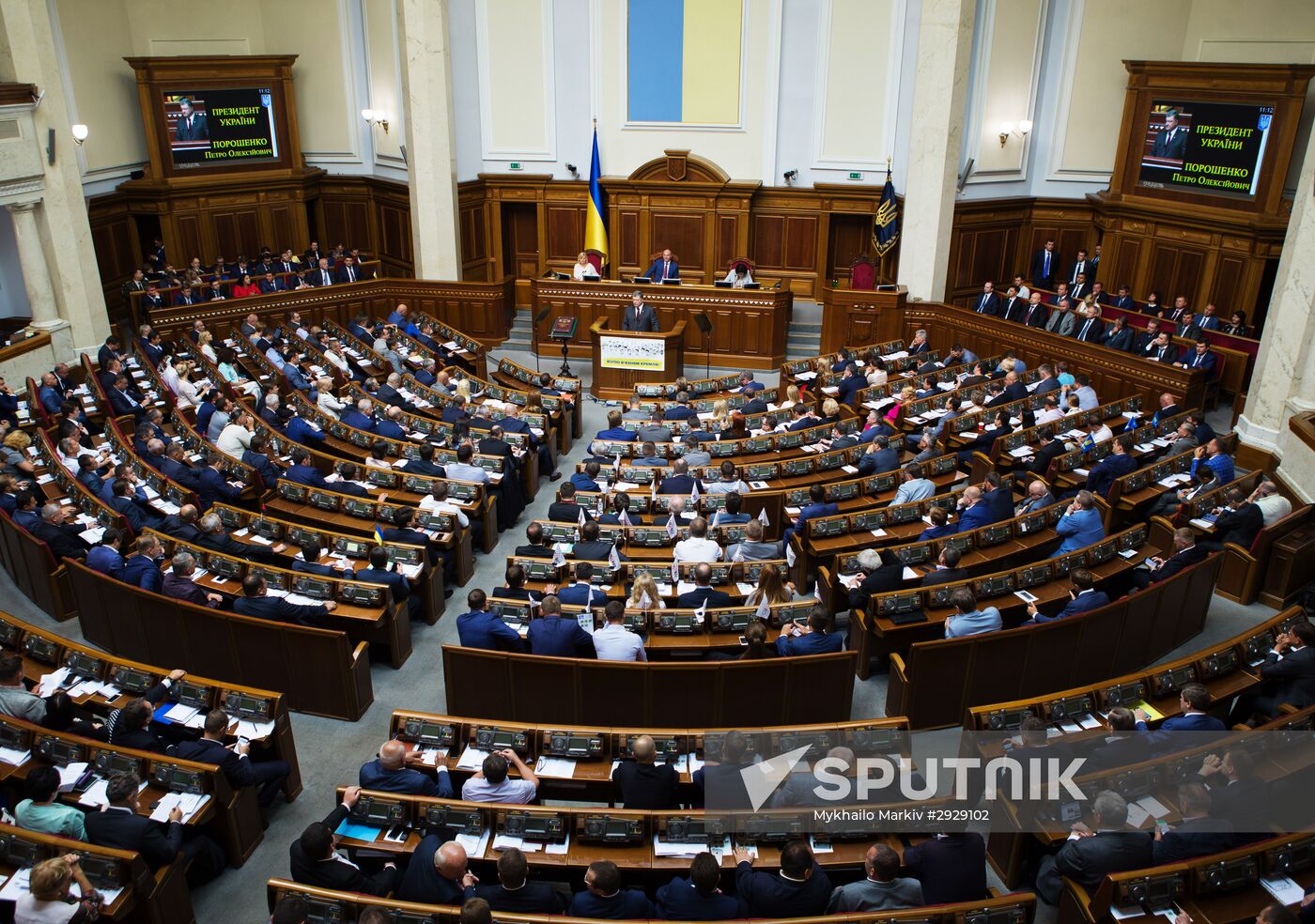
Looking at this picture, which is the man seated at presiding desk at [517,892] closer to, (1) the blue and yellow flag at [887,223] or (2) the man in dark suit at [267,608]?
(2) the man in dark suit at [267,608]

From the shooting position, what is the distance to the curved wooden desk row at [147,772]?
6.55 metres

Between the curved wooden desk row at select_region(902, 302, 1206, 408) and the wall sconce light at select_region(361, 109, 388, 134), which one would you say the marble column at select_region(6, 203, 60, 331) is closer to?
the wall sconce light at select_region(361, 109, 388, 134)

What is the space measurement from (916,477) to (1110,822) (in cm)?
Result: 592

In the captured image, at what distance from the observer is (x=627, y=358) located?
17328 millimetres

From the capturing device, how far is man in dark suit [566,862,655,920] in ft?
17.7

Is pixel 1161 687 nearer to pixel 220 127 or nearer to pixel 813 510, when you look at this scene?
pixel 813 510

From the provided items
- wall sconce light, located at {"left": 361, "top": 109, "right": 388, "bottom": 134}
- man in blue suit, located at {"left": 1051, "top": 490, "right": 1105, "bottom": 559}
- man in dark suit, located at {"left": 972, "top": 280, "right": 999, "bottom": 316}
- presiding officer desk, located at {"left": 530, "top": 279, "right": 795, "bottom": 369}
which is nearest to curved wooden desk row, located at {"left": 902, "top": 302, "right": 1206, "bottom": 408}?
man in dark suit, located at {"left": 972, "top": 280, "right": 999, "bottom": 316}

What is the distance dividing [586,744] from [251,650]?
3.48m

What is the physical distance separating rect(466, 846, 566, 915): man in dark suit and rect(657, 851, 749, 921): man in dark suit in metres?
0.69

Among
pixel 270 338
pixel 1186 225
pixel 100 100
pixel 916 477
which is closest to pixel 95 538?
pixel 270 338

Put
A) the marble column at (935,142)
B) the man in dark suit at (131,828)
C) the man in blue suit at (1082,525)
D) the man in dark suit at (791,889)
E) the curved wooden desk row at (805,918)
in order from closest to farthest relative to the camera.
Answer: the curved wooden desk row at (805,918) → the man in dark suit at (791,889) → the man in dark suit at (131,828) → the man in blue suit at (1082,525) → the marble column at (935,142)

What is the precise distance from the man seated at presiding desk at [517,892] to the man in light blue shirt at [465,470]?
6.60 m

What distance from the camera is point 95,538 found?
10023 mm

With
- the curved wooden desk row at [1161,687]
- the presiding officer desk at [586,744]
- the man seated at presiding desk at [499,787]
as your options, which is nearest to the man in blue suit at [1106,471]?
the curved wooden desk row at [1161,687]
